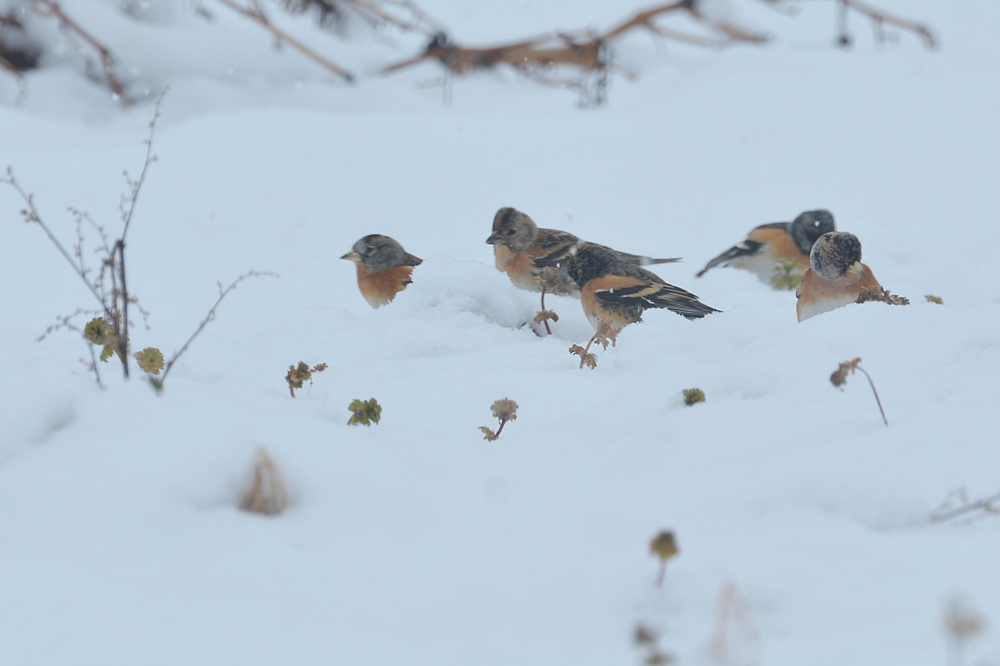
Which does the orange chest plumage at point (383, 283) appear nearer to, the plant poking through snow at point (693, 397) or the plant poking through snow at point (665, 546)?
the plant poking through snow at point (693, 397)

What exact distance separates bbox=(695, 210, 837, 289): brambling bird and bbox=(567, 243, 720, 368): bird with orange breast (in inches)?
47.2

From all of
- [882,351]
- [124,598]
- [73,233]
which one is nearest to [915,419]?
[882,351]

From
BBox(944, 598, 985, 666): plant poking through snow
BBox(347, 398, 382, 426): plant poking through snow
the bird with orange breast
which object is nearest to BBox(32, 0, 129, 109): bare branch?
the bird with orange breast

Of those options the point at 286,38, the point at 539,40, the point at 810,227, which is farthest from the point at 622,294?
the point at 539,40

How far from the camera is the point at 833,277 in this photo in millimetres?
4312

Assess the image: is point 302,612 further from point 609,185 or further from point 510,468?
point 609,185

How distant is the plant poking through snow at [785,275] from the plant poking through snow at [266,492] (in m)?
4.72

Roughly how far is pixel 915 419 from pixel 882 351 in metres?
0.77

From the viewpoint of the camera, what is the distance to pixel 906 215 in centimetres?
694

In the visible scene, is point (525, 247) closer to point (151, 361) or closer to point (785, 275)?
point (785, 275)

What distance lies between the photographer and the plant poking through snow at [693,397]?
2.54m

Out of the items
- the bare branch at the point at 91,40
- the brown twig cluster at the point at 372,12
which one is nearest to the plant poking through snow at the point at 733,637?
the bare branch at the point at 91,40

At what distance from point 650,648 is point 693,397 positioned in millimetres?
1209

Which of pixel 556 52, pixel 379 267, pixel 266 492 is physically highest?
pixel 556 52
